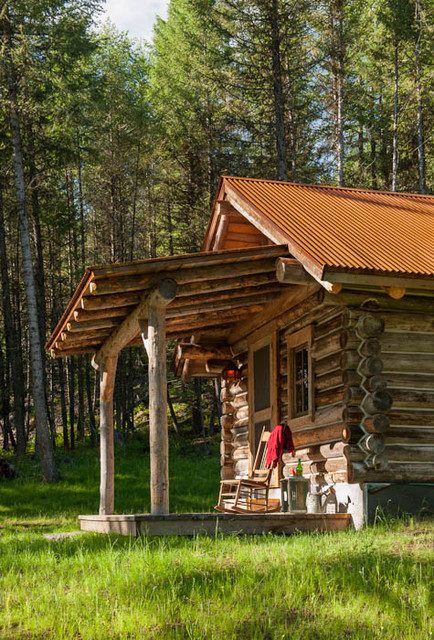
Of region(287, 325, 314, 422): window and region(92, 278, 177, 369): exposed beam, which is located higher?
region(92, 278, 177, 369): exposed beam

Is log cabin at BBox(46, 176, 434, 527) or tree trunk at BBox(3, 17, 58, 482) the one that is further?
tree trunk at BBox(3, 17, 58, 482)

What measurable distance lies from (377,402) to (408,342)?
3.69 feet

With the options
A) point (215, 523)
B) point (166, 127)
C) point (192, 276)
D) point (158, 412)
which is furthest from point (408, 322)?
point (166, 127)

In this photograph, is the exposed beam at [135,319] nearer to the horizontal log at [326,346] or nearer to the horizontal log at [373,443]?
the horizontal log at [326,346]

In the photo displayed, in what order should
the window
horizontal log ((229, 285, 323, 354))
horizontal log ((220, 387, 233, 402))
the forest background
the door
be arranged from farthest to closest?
the forest background → horizontal log ((220, 387, 233, 402)) → the door → the window → horizontal log ((229, 285, 323, 354))

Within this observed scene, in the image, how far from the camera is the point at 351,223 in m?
11.3

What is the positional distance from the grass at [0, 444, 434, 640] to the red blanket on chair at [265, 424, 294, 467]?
97.2 inches

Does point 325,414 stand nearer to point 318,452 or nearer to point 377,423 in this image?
point 318,452

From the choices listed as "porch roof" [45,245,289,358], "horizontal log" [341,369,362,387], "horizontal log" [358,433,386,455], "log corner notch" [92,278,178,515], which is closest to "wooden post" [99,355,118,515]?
"porch roof" [45,245,289,358]

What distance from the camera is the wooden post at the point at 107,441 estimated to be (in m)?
11.2

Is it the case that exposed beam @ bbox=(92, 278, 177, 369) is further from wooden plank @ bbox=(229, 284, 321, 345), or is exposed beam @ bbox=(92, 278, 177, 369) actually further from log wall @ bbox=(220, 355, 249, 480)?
log wall @ bbox=(220, 355, 249, 480)

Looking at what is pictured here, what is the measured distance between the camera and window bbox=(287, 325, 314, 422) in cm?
1099

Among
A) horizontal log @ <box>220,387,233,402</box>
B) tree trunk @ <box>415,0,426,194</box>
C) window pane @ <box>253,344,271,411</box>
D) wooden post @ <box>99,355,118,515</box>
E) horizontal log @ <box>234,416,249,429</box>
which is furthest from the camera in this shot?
tree trunk @ <box>415,0,426,194</box>

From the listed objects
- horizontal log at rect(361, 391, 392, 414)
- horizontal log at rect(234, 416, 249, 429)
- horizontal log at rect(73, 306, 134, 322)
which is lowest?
horizontal log at rect(234, 416, 249, 429)
